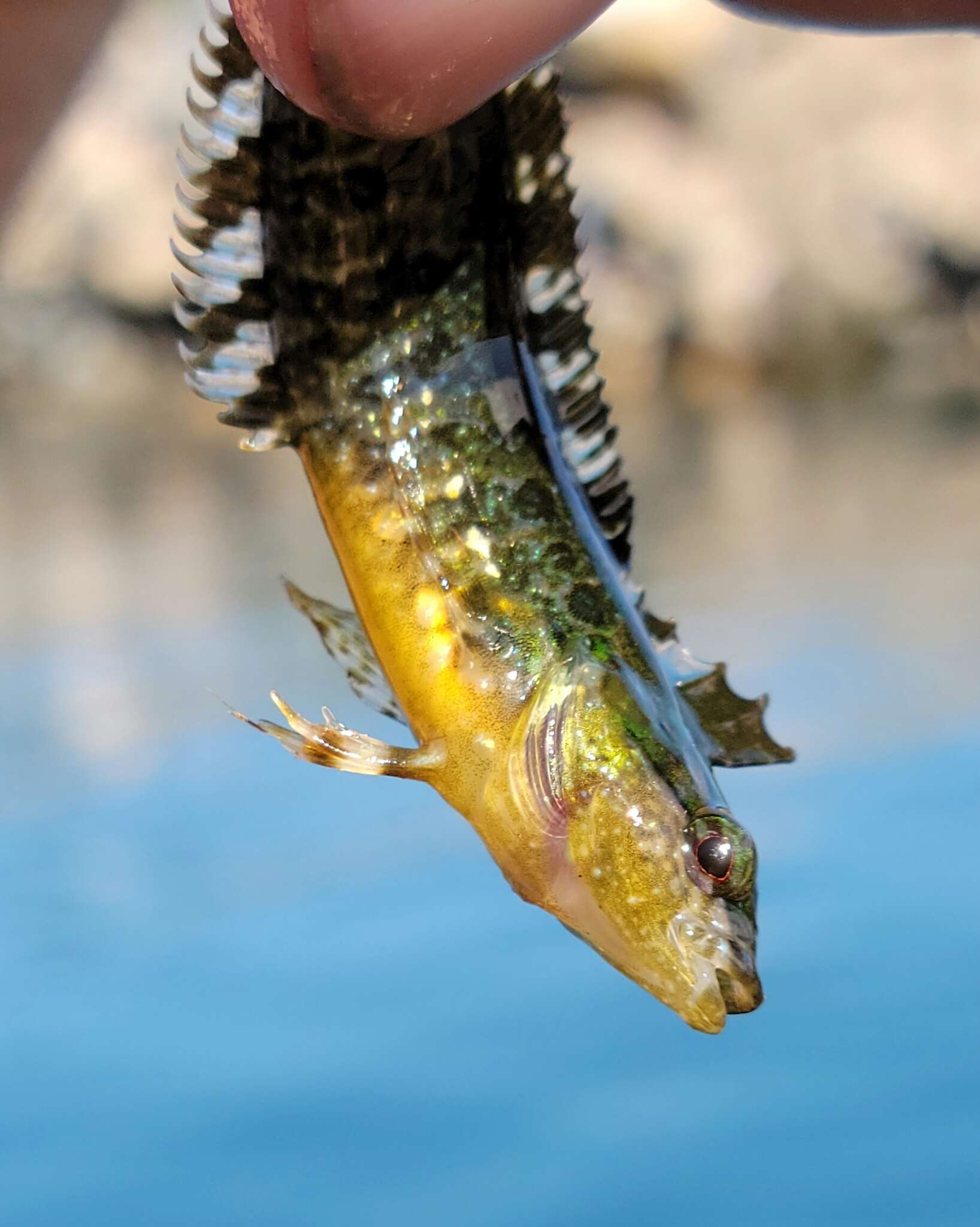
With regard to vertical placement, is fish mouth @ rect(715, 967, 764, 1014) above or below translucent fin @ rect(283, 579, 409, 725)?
below

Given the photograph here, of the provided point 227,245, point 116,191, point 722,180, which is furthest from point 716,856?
point 722,180

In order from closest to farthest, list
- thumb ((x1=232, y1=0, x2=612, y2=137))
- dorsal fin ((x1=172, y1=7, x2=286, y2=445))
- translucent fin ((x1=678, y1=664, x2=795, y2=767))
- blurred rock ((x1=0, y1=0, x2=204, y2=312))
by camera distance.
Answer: thumb ((x1=232, y1=0, x2=612, y2=137))
dorsal fin ((x1=172, y1=7, x2=286, y2=445))
translucent fin ((x1=678, y1=664, x2=795, y2=767))
blurred rock ((x1=0, y1=0, x2=204, y2=312))

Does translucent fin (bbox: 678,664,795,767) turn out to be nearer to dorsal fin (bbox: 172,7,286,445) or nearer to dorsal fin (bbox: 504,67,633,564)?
dorsal fin (bbox: 504,67,633,564)

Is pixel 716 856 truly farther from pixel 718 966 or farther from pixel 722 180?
pixel 722 180

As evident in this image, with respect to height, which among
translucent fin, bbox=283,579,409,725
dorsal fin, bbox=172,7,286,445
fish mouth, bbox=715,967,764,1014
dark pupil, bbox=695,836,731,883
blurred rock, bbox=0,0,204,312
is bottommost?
fish mouth, bbox=715,967,764,1014

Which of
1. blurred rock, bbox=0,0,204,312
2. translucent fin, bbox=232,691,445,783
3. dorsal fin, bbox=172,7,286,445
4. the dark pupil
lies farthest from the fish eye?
blurred rock, bbox=0,0,204,312

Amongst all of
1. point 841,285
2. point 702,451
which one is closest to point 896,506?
point 702,451
